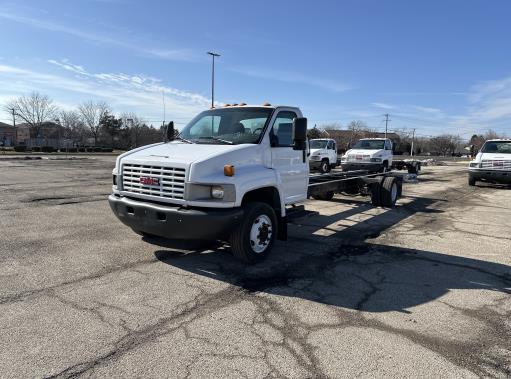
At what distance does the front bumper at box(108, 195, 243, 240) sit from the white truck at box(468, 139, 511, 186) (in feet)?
51.1

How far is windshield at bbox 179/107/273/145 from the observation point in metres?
6.05

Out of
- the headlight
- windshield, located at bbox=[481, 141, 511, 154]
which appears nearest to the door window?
the headlight

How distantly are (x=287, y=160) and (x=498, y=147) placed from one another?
15.3 meters

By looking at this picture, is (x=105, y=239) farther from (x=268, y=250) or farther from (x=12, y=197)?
(x=12, y=197)

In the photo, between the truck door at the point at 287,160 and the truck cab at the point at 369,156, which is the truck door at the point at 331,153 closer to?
the truck cab at the point at 369,156

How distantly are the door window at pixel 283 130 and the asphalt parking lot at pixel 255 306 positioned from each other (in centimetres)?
176

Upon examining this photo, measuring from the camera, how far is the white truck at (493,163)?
16609mm

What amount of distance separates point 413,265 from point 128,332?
421 centimetres

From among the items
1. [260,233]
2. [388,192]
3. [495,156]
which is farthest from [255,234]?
[495,156]

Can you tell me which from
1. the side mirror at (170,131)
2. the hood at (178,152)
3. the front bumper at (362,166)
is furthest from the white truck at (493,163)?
the hood at (178,152)

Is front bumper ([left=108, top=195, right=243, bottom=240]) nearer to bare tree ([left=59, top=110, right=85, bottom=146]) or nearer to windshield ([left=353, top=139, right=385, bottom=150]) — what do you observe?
windshield ([left=353, top=139, right=385, bottom=150])

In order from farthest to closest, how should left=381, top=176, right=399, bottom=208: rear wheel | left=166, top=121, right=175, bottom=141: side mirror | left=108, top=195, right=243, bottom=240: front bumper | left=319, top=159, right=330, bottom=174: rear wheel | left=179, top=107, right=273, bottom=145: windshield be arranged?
left=319, top=159, right=330, bottom=174: rear wheel
left=381, top=176, right=399, bottom=208: rear wheel
left=166, top=121, right=175, bottom=141: side mirror
left=179, top=107, right=273, bottom=145: windshield
left=108, top=195, right=243, bottom=240: front bumper

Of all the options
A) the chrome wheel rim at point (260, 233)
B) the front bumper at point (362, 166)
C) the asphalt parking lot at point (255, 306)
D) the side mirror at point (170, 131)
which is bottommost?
the asphalt parking lot at point (255, 306)

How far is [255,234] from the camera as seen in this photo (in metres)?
5.62
